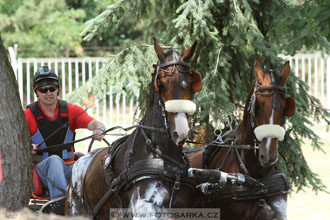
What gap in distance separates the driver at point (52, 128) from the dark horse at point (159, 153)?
2.84 feet

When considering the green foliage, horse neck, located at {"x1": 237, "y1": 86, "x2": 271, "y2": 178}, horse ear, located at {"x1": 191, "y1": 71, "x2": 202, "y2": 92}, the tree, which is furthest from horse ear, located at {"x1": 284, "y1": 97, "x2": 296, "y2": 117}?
the green foliage

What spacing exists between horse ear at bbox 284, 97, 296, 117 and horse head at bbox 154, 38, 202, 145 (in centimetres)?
81

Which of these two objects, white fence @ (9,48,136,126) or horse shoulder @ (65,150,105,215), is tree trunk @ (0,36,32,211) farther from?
white fence @ (9,48,136,126)

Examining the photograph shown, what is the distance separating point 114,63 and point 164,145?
3.91m

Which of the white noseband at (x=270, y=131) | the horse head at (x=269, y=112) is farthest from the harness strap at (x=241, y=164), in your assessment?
the white noseband at (x=270, y=131)

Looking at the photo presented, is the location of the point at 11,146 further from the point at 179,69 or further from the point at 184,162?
the point at 179,69

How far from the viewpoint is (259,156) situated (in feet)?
17.1

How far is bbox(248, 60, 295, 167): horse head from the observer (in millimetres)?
5113

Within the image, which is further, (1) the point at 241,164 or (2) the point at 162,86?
(1) the point at 241,164

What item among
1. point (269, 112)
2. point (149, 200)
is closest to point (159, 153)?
point (149, 200)

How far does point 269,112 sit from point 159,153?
987 millimetres

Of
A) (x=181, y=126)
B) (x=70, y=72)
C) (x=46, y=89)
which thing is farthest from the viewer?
(x=70, y=72)

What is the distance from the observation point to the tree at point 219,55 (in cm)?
809

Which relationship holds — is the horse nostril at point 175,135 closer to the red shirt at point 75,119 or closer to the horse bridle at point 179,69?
the horse bridle at point 179,69
